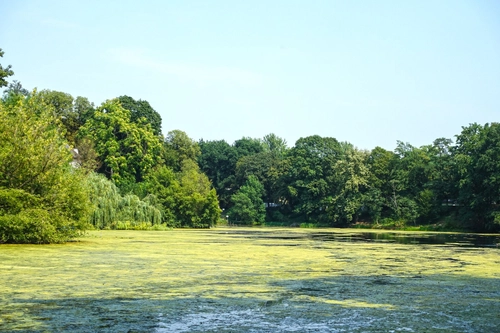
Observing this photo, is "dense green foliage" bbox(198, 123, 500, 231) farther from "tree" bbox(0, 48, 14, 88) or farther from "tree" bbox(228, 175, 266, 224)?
"tree" bbox(0, 48, 14, 88)

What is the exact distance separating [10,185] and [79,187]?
8.73ft

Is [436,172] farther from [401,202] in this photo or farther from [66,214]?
[66,214]

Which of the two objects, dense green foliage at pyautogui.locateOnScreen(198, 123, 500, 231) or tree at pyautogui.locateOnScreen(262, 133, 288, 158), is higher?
tree at pyautogui.locateOnScreen(262, 133, 288, 158)

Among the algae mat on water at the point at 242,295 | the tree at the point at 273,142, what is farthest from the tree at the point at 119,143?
the tree at the point at 273,142

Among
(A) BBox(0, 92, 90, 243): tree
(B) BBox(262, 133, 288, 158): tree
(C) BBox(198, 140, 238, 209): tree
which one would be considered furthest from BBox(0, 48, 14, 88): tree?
(B) BBox(262, 133, 288, 158): tree

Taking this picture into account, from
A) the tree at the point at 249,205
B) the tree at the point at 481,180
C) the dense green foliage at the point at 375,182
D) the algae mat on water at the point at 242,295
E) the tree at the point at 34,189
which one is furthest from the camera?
the tree at the point at 249,205

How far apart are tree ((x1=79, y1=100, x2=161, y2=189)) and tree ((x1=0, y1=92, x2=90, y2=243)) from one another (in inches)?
1271

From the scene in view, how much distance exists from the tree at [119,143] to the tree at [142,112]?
299 cm

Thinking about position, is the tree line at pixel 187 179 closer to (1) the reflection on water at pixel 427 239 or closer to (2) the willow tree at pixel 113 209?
(2) the willow tree at pixel 113 209

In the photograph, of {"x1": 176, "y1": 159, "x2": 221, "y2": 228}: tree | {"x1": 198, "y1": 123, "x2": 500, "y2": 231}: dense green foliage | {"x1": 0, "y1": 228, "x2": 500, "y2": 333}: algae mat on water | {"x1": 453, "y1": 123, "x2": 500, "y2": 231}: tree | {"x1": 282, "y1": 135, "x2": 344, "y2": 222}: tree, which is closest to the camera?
{"x1": 0, "y1": 228, "x2": 500, "y2": 333}: algae mat on water

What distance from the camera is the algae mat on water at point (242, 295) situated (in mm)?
6742

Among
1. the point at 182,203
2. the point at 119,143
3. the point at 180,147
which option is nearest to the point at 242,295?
the point at 182,203

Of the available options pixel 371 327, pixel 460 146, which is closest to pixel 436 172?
pixel 460 146

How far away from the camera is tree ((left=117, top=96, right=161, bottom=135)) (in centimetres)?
6302
